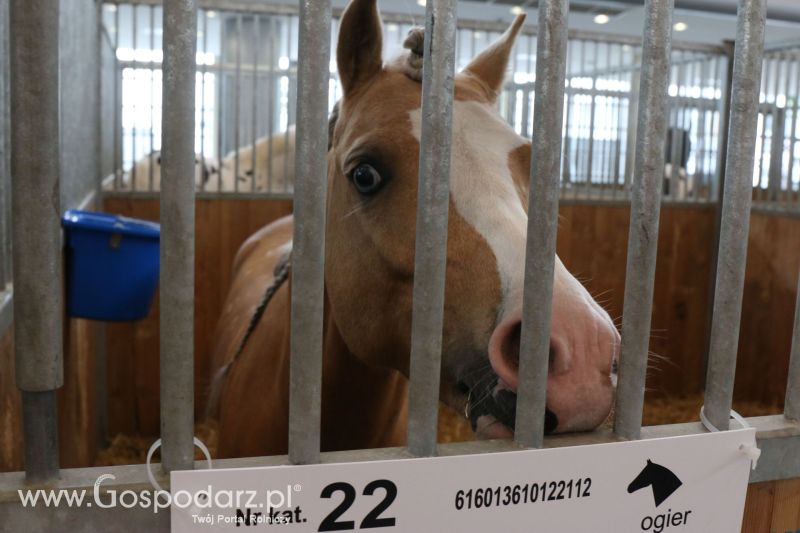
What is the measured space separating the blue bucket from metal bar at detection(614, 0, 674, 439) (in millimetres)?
1454

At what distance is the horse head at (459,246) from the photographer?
935 millimetres

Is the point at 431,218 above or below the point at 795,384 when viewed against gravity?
above

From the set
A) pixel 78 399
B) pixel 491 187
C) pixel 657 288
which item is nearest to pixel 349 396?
pixel 491 187

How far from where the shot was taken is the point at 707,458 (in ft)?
3.15

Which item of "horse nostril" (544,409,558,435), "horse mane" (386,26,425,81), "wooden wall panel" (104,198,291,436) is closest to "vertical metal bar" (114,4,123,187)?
"wooden wall panel" (104,198,291,436)

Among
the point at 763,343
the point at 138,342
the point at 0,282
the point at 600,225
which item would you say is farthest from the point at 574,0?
the point at 0,282

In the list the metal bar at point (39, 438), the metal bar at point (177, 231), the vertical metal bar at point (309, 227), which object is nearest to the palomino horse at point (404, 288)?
the vertical metal bar at point (309, 227)

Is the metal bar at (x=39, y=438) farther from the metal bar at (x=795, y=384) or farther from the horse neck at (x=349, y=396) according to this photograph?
the metal bar at (x=795, y=384)

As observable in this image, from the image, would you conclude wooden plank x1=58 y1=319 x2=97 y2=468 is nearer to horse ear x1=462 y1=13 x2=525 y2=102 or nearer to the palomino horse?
the palomino horse

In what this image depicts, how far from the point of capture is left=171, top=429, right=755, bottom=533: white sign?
2.51ft

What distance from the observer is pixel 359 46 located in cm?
138

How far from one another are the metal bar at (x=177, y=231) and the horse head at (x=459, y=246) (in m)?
0.41

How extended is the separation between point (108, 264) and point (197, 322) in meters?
1.96

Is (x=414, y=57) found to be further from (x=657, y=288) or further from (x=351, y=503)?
(x=657, y=288)
